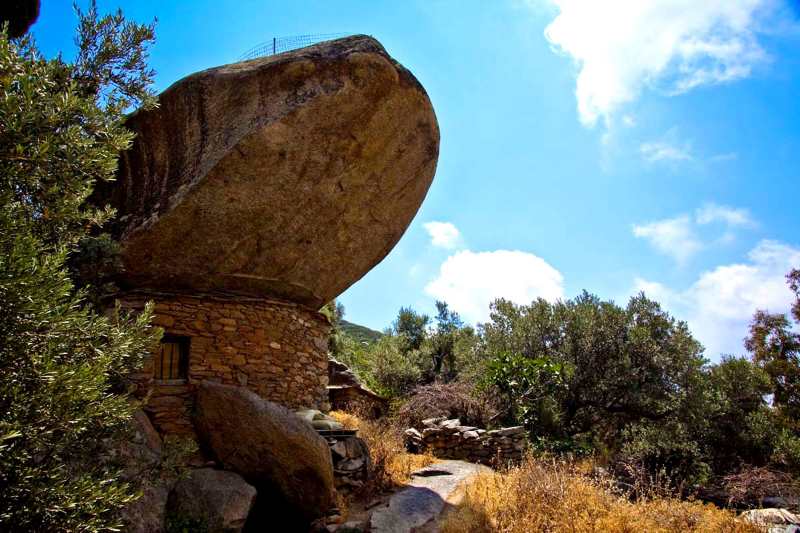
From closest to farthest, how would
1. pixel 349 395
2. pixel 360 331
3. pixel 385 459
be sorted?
pixel 385 459, pixel 349 395, pixel 360 331

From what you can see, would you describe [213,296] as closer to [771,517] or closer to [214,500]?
[214,500]

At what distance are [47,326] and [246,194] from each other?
14.2ft

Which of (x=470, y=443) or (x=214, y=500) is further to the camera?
(x=470, y=443)

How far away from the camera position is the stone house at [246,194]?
7316 mm

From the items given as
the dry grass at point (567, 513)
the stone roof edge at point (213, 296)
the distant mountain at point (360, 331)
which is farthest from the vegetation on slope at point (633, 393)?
the distant mountain at point (360, 331)

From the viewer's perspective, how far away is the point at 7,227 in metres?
3.21

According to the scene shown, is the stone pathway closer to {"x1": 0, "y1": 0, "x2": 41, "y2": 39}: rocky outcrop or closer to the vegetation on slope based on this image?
the vegetation on slope

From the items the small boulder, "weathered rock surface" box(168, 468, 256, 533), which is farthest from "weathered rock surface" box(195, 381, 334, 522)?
the small boulder

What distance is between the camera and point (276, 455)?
676cm

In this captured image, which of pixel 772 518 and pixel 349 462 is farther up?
pixel 349 462

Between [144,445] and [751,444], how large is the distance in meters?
13.8

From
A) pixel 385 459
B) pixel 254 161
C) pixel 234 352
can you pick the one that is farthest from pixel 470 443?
pixel 254 161

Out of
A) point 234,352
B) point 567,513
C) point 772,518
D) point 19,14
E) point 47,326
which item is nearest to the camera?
point 47,326

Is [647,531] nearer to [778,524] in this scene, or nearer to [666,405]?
Result: [778,524]
